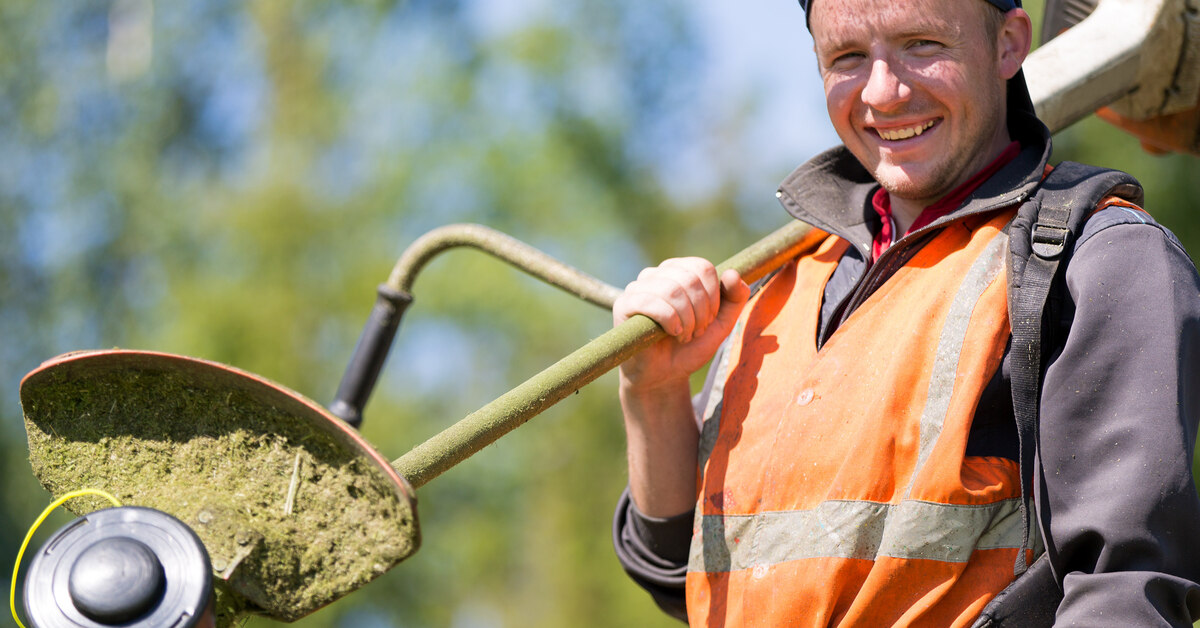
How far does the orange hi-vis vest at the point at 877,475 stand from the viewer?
1738 mm

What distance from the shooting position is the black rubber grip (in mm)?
2850

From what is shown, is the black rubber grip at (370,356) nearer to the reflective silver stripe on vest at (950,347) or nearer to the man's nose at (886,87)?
the man's nose at (886,87)

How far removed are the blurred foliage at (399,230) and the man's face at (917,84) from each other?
9650 mm

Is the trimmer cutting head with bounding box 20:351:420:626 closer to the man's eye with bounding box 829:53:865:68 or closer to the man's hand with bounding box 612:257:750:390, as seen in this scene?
the man's hand with bounding box 612:257:750:390

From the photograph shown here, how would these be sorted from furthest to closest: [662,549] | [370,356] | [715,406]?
[370,356] < [662,549] < [715,406]

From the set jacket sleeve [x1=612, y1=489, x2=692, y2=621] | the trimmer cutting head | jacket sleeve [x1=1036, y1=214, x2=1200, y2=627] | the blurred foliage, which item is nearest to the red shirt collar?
jacket sleeve [x1=1036, y1=214, x2=1200, y2=627]

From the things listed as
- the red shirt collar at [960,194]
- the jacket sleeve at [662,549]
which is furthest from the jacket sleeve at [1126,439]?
the jacket sleeve at [662,549]

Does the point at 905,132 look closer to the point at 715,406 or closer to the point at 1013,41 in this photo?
the point at 1013,41

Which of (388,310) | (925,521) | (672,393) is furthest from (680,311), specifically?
(388,310)

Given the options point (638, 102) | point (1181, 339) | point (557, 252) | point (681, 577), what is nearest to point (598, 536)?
point (557, 252)

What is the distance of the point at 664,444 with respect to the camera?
2227 mm

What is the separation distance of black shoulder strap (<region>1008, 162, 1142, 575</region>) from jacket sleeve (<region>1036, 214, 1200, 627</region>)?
0.03m

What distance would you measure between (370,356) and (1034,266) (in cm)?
158

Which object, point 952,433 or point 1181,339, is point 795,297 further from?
point 1181,339
